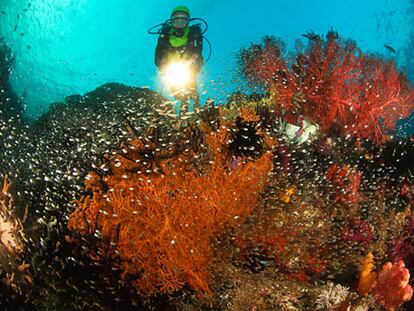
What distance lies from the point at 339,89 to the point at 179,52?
455 centimetres

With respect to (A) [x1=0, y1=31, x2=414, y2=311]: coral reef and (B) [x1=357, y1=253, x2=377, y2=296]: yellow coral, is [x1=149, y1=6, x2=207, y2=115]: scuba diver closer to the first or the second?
(A) [x1=0, y1=31, x2=414, y2=311]: coral reef

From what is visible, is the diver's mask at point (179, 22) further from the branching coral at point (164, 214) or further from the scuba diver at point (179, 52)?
the branching coral at point (164, 214)

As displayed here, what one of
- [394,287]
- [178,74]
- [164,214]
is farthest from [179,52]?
[394,287]

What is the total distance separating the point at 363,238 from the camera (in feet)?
19.3

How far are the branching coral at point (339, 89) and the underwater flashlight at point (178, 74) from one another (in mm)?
2444

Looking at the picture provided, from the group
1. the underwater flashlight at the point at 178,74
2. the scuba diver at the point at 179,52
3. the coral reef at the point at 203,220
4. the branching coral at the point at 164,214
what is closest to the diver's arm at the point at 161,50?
the scuba diver at the point at 179,52

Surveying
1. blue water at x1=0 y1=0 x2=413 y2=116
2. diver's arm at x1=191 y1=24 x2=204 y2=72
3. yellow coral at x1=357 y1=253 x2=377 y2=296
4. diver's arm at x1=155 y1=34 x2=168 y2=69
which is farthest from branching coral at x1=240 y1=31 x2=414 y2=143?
blue water at x1=0 y1=0 x2=413 y2=116

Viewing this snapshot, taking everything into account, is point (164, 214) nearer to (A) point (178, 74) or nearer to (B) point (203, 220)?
(B) point (203, 220)

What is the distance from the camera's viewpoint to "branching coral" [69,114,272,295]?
12.9ft

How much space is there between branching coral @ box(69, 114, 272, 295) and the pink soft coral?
240 cm

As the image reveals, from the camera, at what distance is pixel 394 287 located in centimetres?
483

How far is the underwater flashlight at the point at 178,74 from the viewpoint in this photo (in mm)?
9141

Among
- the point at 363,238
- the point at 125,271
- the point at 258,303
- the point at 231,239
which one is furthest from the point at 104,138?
the point at 363,238

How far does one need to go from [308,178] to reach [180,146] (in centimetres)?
276
